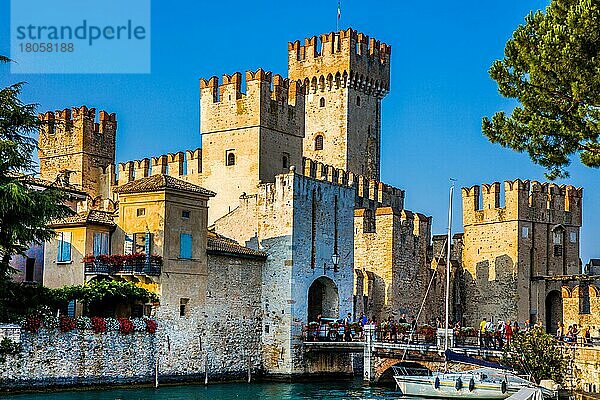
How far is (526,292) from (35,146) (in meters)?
23.3

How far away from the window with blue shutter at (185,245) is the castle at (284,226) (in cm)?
6

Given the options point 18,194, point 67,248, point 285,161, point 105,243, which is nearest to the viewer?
point 18,194

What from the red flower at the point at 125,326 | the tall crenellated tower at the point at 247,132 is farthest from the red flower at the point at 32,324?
the tall crenellated tower at the point at 247,132

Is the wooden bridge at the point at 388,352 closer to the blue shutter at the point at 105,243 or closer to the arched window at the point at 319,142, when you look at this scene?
the blue shutter at the point at 105,243

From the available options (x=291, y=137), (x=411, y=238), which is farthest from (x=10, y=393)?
(x=411, y=238)

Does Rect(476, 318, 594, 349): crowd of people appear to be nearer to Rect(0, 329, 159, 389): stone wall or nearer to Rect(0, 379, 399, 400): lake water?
Rect(0, 379, 399, 400): lake water

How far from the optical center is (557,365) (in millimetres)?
30156

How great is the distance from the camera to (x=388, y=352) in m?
35.7

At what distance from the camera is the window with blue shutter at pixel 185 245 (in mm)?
34219

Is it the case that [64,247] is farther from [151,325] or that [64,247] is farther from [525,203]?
[525,203]

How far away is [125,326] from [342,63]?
2737 cm

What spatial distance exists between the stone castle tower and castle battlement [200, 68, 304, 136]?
9638 mm

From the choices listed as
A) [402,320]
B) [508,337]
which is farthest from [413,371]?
[402,320]

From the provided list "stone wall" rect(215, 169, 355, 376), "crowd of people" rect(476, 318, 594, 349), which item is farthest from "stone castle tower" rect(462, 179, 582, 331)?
"stone wall" rect(215, 169, 355, 376)
